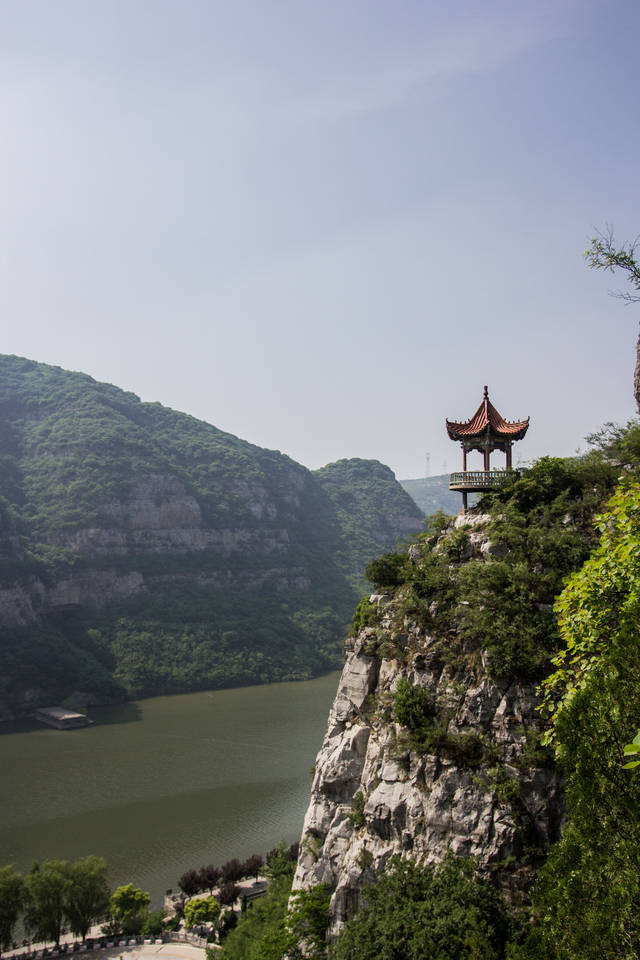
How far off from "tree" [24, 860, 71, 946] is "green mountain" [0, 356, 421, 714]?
138 ft

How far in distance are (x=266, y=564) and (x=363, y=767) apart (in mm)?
94360

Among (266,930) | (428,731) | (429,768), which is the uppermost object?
(428,731)

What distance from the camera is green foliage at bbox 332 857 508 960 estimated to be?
14.0 metres

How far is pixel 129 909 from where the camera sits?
2897 cm

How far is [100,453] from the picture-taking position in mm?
107250

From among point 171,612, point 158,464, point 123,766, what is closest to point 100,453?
point 158,464

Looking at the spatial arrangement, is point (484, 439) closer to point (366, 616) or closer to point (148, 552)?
point (366, 616)

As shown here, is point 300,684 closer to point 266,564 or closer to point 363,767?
point 266,564

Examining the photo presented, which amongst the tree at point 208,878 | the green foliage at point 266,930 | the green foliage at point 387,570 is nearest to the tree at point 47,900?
the tree at point 208,878

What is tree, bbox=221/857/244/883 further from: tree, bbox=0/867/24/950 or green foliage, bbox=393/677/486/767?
green foliage, bbox=393/677/486/767

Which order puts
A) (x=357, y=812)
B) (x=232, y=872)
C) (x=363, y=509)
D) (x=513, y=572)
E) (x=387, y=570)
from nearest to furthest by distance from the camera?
(x=513, y=572)
(x=357, y=812)
(x=387, y=570)
(x=232, y=872)
(x=363, y=509)

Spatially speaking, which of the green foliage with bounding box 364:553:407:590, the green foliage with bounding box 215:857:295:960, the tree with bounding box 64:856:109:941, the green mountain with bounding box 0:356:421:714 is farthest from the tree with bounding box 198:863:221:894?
the green mountain with bounding box 0:356:421:714

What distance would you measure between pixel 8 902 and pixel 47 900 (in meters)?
1.69

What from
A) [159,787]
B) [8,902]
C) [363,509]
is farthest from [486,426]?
[363,509]
